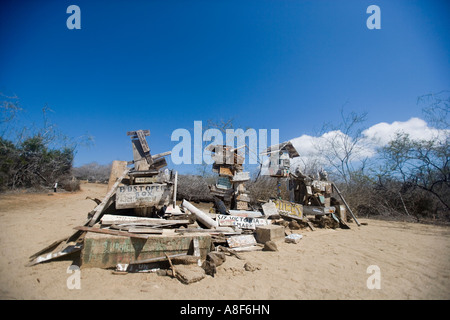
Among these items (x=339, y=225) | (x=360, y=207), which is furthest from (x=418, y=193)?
(x=339, y=225)

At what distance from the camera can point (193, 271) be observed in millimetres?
3617

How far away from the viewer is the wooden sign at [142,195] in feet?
16.2

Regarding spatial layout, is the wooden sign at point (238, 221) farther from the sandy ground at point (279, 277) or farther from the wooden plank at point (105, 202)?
the wooden plank at point (105, 202)

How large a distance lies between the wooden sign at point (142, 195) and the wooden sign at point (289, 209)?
4.42 metres

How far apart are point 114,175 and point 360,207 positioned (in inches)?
577

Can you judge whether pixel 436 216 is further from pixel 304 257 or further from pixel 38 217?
pixel 38 217

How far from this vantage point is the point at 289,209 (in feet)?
26.8

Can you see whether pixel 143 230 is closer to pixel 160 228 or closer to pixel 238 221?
pixel 160 228

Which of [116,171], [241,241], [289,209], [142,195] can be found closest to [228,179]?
[289,209]

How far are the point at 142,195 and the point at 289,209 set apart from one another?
5.53m

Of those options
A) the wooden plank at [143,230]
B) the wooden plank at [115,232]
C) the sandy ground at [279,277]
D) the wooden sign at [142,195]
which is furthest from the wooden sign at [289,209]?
the wooden plank at [115,232]

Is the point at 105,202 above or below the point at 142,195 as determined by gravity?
below

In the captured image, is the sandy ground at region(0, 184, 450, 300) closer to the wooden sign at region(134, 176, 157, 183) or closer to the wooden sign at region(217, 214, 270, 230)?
the wooden sign at region(217, 214, 270, 230)

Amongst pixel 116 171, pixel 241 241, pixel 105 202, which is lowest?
pixel 241 241
